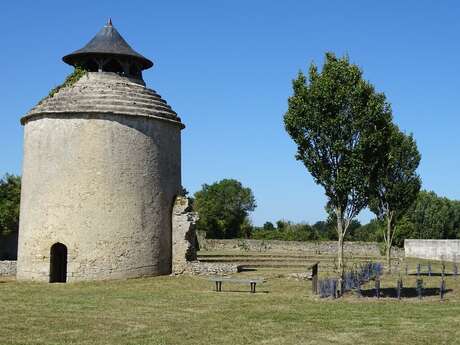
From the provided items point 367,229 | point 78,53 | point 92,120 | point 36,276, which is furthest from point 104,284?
point 367,229

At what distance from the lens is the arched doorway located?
842 inches

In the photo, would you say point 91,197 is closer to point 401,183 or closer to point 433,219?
point 401,183

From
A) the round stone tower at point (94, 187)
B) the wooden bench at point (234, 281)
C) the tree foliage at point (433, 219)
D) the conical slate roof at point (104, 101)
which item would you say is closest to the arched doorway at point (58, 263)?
the round stone tower at point (94, 187)

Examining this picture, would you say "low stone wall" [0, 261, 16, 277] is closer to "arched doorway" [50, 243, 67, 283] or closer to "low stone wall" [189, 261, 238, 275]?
"arched doorway" [50, 243, 67, 283]

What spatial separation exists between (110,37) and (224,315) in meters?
14.3

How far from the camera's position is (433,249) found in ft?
129

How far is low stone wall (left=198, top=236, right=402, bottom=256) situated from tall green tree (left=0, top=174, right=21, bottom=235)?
51.3ft

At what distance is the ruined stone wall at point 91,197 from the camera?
2081 centimetres

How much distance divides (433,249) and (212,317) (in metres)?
29.8

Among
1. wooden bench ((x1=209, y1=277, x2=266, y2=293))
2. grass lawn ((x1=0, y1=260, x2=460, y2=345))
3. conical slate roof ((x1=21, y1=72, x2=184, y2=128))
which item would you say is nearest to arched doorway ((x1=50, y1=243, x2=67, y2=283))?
grass lawn ((x1=0, y1=260, x2=460, y2=345))

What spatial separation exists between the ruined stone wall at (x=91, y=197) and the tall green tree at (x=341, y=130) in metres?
6.49

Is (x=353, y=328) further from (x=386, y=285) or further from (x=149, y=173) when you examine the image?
(x=149, y=173)

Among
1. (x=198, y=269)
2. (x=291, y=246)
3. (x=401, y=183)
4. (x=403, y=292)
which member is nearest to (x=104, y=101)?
(x=198, y=269)

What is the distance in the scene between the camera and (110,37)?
78.1 ft
